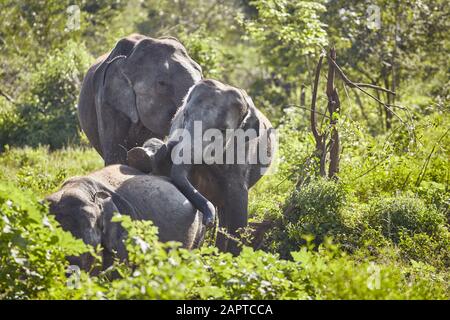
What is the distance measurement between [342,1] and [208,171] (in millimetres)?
10065

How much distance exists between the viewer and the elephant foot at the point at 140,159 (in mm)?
8297

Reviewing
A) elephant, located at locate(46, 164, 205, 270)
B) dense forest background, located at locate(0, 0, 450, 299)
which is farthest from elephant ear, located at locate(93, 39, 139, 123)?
elephant, located at locate(46, 164, 205, 270)

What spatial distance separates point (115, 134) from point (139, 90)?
541 mm

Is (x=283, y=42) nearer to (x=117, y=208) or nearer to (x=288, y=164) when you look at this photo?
(x=288, y=164)

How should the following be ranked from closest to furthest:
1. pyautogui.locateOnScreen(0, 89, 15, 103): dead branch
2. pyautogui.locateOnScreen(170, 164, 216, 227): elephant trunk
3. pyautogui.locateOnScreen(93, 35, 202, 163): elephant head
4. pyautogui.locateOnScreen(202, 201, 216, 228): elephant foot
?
pyautogui.locateOnScreen(202, 201, 216, 228): elephant foot < pyautogui.locateOnScreen(170, 164, 216, 227): elephant trunk < pyautogui.locateOnScreen(93, 35, 202, 163): elephant head < pyautogui.locateOnScreen(0, 89, 15, 103): dead branch

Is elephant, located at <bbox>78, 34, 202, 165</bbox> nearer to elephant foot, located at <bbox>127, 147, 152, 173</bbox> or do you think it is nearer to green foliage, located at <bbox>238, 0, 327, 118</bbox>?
elephant foot, located at <bbox>127, 147, 152, 173</bbox>

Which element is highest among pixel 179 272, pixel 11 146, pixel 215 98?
pixel 215 98

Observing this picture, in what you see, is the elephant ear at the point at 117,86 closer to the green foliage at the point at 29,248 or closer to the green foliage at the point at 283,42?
the green foliage at the point at 29,248

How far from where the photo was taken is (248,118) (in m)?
8.66

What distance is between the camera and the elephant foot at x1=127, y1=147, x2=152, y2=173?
8297 millimetres

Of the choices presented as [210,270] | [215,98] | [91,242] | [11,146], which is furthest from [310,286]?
[11,146]

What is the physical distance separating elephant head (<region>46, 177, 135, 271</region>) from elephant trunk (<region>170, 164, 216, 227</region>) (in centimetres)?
58

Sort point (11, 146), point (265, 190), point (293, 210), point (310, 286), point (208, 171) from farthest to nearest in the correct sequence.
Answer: point (11, 146)
point (265, 190)
point (293, 210)
point (208, 171)
point (310, 286)

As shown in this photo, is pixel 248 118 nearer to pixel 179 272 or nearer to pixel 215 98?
pixel 215 98
